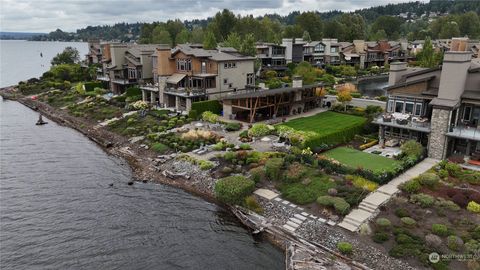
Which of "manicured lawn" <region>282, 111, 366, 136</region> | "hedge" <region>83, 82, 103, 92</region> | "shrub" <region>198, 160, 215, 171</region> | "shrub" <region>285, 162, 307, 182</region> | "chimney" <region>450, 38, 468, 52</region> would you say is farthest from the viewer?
"hedge" <region>83, 82, 103, 92</region>

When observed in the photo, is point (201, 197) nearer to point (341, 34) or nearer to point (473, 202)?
point (473, 202)

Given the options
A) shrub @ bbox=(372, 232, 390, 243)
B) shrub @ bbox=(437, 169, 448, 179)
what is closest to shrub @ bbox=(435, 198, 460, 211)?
shrub @ bbox=(437, 169, 448, 179)

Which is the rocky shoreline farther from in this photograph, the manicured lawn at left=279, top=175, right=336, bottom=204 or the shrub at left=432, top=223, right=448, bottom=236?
the shrub at left=432, top=223, right=448, bottom=236

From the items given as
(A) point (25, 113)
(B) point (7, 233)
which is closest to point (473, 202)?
(B) point (7, 233)

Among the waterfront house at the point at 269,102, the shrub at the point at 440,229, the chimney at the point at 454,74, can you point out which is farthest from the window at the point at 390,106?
the shrub at the point at 440,229

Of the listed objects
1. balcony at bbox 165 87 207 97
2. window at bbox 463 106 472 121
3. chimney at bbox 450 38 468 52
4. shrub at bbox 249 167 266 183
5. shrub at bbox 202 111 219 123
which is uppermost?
chimney at bbox 450 38 468 52

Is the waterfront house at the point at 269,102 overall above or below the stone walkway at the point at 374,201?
above

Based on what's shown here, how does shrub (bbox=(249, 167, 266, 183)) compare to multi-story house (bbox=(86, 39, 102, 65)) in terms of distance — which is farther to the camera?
multi-story house (bbox=(86, 39, 102, 65))

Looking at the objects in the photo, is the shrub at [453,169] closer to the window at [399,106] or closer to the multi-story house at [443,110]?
the multi-story house at [443,110]
